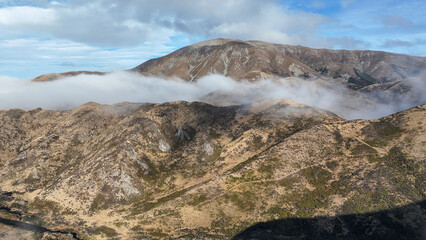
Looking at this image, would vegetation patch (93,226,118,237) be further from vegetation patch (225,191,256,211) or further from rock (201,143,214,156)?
rock (201,143,214,156)

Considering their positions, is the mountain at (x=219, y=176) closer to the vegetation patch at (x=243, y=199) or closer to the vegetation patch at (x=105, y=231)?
the vegetation patch at (x=243, y=199)

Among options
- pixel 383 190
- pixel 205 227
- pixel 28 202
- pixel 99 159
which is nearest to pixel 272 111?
pixel 383 190

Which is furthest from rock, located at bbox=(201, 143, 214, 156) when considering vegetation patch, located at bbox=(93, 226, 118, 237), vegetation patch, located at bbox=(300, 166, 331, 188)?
vegetation patch, located at bbox=(93, 226, 118, 237)

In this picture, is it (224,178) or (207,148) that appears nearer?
(224,178)

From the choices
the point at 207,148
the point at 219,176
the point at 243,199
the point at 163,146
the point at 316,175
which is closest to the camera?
the point at 243,199

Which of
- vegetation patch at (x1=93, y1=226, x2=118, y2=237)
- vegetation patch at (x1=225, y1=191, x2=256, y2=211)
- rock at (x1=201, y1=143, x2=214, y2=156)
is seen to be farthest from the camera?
rock at (x1=201, y1=143, x2=214, y2=156)

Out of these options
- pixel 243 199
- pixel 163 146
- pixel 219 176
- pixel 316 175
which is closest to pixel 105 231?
pixel 219 176

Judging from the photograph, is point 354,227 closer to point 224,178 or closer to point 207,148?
point 224,178
